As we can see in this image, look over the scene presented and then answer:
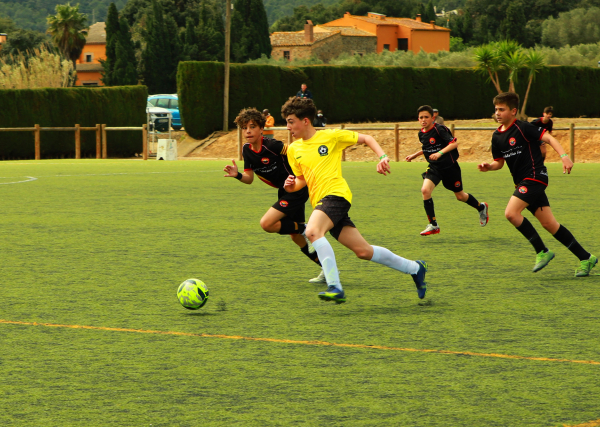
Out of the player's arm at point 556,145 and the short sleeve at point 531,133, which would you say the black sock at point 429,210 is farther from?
the short sleeve at point 531,133

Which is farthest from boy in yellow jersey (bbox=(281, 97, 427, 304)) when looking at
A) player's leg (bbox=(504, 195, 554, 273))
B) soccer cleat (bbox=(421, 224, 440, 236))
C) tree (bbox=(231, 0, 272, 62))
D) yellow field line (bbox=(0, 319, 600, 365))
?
tree (bbox=(231, 0, 272, 62))

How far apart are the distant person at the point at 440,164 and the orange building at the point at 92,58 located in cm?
10652

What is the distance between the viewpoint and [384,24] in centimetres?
10888

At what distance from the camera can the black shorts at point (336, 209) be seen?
6.82 metres

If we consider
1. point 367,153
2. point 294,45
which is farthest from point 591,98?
point 294,45

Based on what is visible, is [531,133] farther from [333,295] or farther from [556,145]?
[333,295]

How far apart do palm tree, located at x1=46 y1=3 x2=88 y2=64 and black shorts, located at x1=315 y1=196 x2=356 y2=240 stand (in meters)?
92.5

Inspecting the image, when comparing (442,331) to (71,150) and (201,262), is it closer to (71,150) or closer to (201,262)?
(201,262)

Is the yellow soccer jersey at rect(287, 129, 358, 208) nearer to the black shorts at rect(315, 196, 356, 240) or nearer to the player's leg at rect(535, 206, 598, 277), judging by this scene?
the black shorts at rect(315, 196, 356, 240)

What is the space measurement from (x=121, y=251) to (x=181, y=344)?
4.55 metres

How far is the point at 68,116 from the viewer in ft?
119

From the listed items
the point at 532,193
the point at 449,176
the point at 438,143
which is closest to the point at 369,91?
the point at 438,143

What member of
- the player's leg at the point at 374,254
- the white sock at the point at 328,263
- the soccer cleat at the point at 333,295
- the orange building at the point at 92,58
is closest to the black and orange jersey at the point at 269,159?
the player's leg at the point at 374,254

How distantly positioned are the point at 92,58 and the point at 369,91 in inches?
3531
